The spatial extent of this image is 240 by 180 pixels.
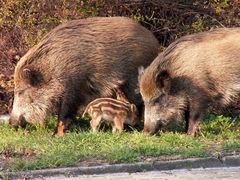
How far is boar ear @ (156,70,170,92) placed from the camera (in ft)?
32.7

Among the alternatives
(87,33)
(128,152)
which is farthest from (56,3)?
(128,152)

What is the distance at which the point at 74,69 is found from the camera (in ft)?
34.9

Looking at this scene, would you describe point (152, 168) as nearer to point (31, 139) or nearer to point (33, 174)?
point (33, 174)

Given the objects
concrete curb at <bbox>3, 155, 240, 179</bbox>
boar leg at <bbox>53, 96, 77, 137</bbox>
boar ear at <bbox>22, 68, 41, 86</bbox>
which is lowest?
boar leg at <bbox>53, 96, 77, 137</bbox>

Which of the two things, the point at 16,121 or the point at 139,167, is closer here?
the point at 139,167

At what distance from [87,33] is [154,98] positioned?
1.62m

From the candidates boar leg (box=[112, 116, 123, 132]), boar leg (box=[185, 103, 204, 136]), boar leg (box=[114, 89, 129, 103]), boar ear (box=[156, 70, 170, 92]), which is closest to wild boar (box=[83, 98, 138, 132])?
boar leg (box=[112, 116, 123, 132])

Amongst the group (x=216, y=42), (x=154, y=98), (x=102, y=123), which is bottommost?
(x=102, y=123)

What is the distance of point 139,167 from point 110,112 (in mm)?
2463

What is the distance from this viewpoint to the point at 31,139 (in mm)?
9805

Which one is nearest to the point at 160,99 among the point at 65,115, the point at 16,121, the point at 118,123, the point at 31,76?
the point at 118,123

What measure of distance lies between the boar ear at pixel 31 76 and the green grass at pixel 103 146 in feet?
2.56

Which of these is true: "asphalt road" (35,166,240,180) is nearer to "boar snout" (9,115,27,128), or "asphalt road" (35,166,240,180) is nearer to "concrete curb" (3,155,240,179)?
"concrete curb" (3,155,240,179)

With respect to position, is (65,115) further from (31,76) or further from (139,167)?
(139,167)
